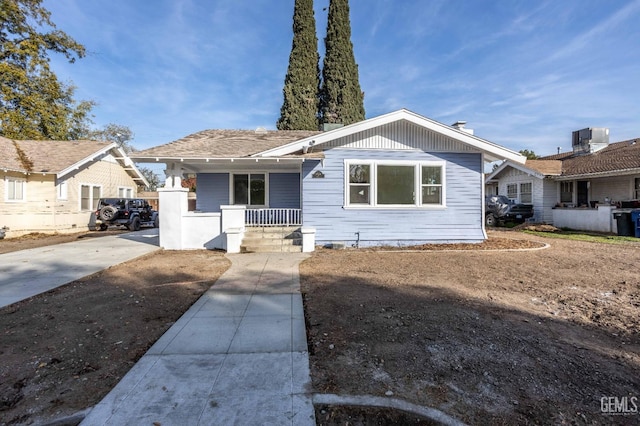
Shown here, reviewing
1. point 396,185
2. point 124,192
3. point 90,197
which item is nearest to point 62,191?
point 90,197

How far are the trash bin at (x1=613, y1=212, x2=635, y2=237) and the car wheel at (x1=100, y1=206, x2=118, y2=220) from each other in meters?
24.1

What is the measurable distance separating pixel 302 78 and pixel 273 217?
1759 cm

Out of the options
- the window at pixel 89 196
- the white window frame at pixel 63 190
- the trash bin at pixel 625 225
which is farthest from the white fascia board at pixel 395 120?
the window at pixel 89 196

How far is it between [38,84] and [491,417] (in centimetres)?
3065

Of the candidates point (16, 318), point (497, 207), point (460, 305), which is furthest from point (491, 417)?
point (497, 207)

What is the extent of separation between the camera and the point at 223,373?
291 centimetres

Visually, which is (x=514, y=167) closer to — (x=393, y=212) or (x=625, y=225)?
(x=625, y=225)

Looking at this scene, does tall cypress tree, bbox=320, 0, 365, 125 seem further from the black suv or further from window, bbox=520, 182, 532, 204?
the black suv

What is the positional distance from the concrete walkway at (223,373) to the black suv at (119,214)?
1550 cm

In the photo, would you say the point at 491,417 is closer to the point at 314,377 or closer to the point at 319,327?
the point at 314,377

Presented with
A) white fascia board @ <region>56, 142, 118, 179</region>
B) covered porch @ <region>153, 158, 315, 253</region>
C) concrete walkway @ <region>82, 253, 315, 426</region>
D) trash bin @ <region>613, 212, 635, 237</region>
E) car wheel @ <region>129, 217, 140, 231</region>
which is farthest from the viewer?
car wheel @ <region>129, 217, 140, 231</region>

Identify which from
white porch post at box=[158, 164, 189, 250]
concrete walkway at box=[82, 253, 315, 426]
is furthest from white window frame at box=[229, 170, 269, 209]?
concrete walkway at box=[82, 253, 315, 426]

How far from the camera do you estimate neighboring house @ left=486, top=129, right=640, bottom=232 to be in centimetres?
1516

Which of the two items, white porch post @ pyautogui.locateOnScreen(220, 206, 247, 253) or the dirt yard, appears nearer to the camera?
the dirt yard
